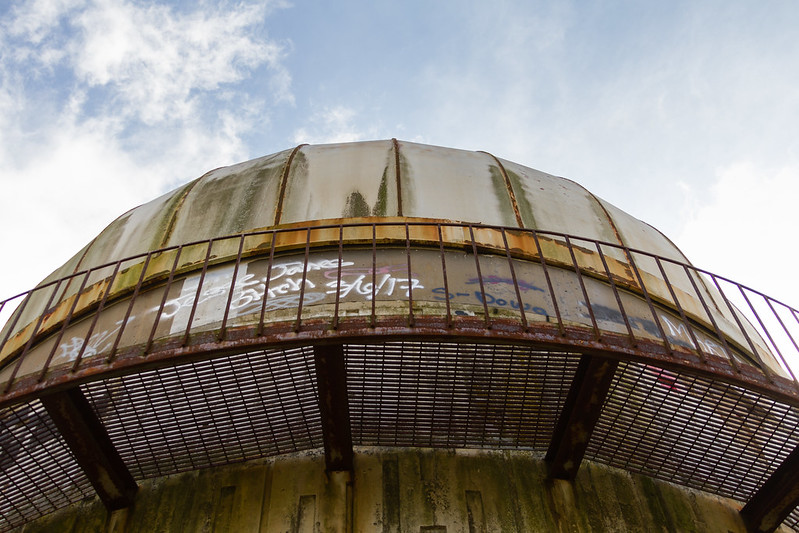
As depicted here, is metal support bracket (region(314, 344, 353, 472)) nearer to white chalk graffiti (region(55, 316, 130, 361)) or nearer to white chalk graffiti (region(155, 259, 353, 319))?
white chalk graffiti (region(155, 259, 353, 319))

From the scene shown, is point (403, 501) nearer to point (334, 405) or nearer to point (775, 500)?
point (334, 405)

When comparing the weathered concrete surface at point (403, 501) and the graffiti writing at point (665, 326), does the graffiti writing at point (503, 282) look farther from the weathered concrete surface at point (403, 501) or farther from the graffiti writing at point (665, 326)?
the weathered concrete surface at point (403, 501)

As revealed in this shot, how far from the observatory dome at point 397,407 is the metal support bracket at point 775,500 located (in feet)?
0.07

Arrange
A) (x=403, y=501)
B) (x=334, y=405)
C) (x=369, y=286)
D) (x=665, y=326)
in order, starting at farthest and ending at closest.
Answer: (x=665, y=326)
(x=369, y=286)
(x=403, y=501)
(x=334, y=405)

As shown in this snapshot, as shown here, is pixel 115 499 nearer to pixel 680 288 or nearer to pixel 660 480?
pixel 660 480

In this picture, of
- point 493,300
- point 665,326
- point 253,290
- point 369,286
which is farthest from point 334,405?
point 665,326

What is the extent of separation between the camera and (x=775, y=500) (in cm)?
653

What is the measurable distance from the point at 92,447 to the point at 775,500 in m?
6.58

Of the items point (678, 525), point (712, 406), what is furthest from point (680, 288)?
point (678, 525)

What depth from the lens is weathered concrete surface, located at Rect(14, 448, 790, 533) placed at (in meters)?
5.92

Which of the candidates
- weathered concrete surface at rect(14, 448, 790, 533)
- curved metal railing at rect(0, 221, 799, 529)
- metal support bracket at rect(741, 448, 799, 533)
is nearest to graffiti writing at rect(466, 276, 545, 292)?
curved metal railing at rect(0, 221, 799, 529)

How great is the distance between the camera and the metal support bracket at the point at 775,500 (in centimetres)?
629

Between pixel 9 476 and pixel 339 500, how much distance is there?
316 cm

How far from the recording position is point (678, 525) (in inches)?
252
